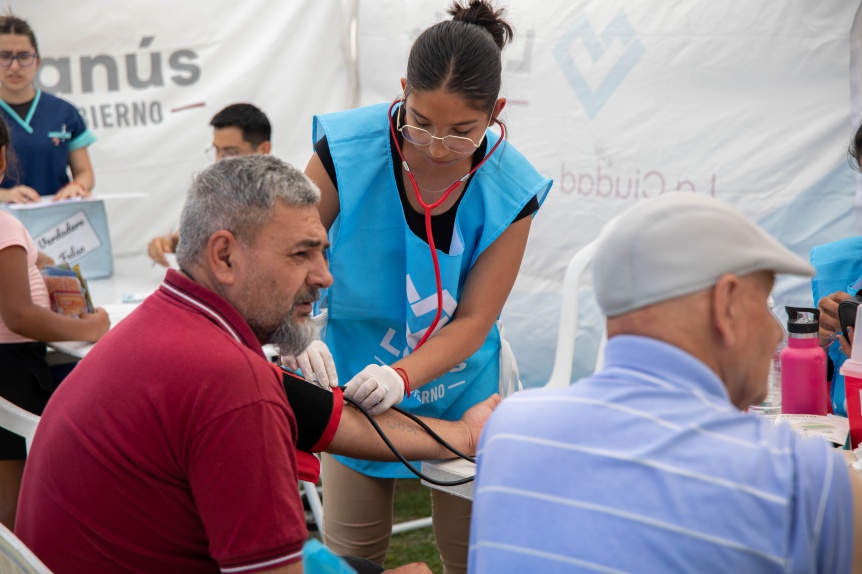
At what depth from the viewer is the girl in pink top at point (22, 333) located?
2680mm

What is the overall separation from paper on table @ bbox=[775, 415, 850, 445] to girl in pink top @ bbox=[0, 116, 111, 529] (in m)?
2.04

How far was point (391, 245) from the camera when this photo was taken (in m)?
2.08

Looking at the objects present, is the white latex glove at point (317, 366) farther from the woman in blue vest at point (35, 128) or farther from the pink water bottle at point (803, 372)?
the woman in blue vest at point (35, 128)

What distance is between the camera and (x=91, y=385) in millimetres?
1386

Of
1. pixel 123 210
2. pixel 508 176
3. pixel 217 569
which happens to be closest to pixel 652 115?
pixel 508 176

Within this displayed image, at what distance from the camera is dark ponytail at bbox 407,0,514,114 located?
1835 mm

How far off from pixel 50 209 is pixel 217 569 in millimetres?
2470

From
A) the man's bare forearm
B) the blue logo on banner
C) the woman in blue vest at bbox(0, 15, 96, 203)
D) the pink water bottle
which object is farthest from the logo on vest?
the blue logo on banner

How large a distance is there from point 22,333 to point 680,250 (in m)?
2.29

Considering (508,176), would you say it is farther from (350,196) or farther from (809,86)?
(809,86)

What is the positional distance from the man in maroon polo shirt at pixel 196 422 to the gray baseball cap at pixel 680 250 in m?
0.57

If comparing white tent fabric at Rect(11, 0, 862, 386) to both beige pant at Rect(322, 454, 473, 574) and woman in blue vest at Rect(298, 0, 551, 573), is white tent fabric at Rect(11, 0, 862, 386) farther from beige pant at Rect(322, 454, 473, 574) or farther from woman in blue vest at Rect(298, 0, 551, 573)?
beige pant at Rect(322, 454, 473, 574)

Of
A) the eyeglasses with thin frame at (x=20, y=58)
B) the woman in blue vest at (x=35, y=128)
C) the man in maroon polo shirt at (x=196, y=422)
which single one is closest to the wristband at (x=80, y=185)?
the woman in blue vest at (x=35, y=128)

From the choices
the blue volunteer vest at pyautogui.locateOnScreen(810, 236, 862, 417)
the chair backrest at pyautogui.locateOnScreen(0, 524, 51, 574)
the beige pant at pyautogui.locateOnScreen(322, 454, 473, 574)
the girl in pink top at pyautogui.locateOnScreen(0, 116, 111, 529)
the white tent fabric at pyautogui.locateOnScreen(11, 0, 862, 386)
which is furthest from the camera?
the white tent fabric at pyautogui.locateOnScreen(11, 0, 862, 386)
